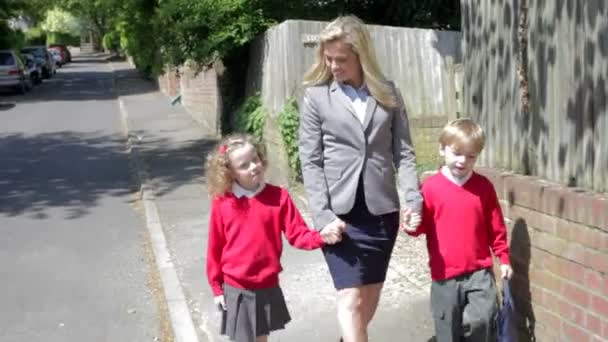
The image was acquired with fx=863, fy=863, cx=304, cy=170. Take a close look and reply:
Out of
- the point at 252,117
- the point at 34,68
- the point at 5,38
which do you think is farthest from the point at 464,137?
the point at 5,38

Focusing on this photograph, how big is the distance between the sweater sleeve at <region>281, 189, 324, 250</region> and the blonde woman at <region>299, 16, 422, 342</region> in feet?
0.28

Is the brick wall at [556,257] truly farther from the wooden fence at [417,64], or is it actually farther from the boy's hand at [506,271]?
the wooden fence at [417,64]

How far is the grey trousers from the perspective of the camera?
4129 millimetres

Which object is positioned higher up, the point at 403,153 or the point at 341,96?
the point at 341,96

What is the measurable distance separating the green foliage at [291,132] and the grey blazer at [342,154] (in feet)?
20.5

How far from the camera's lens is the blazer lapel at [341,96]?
392 centimetres

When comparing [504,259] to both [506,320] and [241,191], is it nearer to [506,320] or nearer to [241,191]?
[506,320]

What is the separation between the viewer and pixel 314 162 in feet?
13.0

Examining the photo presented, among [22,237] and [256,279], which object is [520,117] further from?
[22,237]

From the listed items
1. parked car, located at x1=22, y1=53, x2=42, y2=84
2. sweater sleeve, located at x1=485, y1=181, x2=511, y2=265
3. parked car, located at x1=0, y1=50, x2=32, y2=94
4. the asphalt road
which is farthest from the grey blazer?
parked car, located at x1=22, y1=53, x2=42, y2=84

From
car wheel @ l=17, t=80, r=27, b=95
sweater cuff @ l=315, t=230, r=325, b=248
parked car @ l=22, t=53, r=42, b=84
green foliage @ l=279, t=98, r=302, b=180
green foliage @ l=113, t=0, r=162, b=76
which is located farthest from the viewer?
parked car @ l=22, t=53, r=42, b=84

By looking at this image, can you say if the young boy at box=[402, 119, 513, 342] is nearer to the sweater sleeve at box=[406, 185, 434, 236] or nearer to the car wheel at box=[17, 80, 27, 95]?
the sweater sleeve at box=[406, 185, 434, 236]

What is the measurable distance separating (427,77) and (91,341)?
649 cm

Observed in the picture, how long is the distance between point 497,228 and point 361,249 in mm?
673
